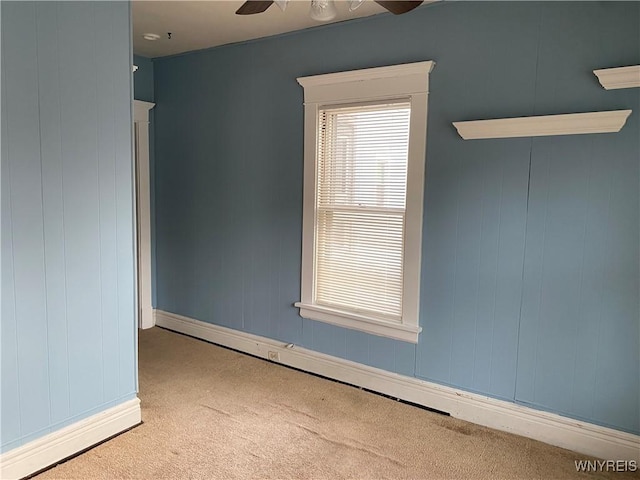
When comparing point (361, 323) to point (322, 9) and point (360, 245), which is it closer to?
point (360, 245)

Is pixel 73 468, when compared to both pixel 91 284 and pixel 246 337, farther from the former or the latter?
pixel 246 337

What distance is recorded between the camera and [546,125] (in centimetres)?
252

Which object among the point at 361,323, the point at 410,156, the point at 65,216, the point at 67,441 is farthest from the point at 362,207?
the point at 67,441

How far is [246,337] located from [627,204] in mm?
2817

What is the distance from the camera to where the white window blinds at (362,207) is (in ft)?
10.1

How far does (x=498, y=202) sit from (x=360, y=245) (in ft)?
3.16

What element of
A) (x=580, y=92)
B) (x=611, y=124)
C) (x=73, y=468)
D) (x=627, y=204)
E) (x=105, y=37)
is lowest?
(x=73, y=468)

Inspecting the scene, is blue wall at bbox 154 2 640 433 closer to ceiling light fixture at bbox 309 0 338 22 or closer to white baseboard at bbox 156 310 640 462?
white baseboard at bbox 156 310 640 462

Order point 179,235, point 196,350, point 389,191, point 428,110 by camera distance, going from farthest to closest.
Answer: point 179,235 < point 196,350 < point 389,191 < point 428,110

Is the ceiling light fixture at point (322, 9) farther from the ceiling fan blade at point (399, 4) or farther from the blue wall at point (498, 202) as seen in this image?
the blue wall at point (498, 202)

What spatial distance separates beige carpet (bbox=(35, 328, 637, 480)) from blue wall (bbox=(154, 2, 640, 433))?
29cm

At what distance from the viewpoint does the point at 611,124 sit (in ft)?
7.72

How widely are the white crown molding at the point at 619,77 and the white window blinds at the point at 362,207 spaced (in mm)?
1043

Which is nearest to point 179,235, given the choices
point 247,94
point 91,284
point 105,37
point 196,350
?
point 196,350
